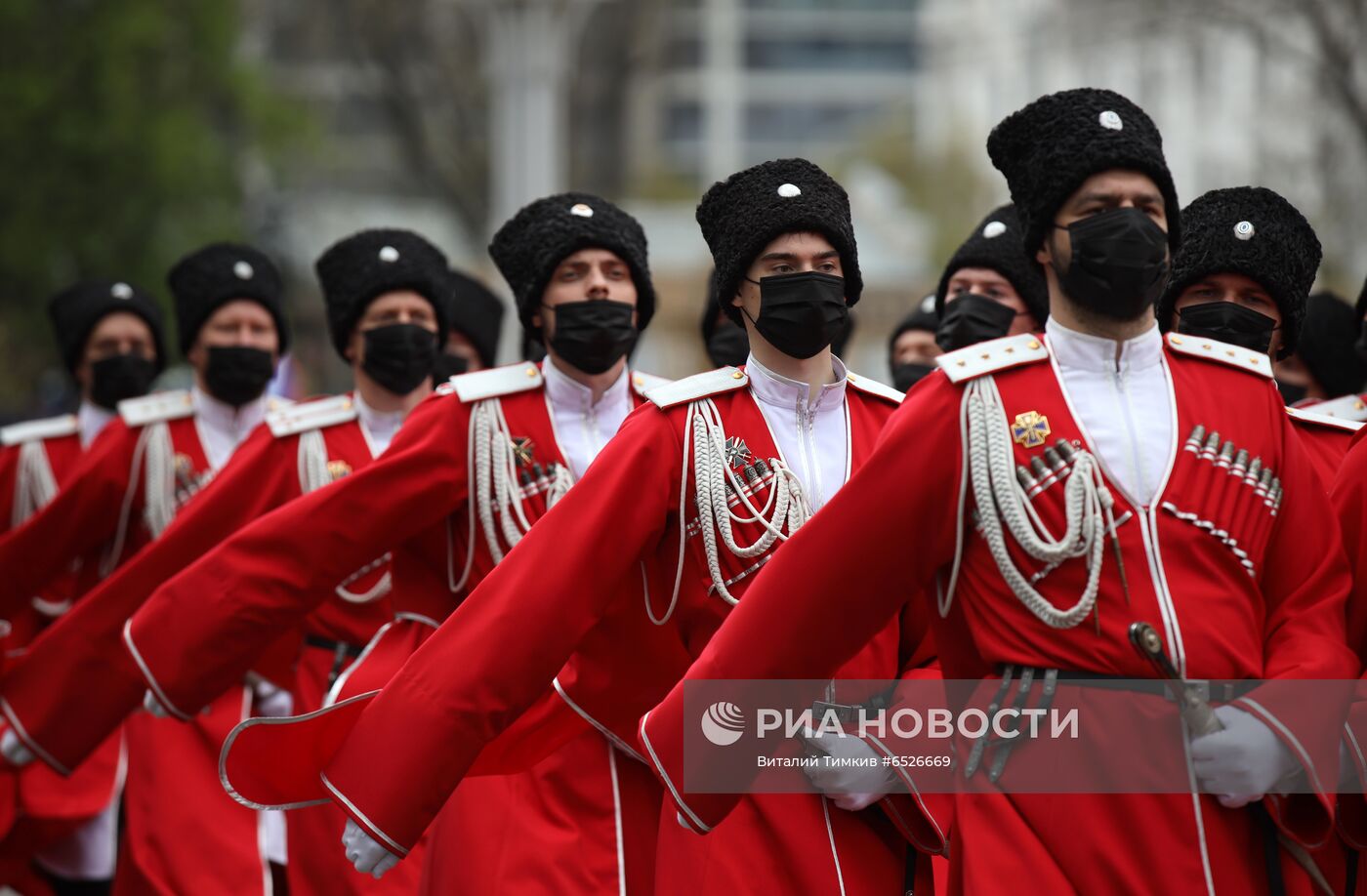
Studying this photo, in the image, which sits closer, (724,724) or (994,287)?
(724,724)

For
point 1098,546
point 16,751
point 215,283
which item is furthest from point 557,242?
point 16,751

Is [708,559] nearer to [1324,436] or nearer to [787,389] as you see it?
[787,389]

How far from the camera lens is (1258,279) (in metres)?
5.60

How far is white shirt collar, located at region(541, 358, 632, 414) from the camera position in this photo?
646 cm

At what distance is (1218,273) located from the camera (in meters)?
5.70

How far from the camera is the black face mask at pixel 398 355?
25.2ft

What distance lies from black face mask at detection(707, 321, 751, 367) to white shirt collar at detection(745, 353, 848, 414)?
2.42 meters

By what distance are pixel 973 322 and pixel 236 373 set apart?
3.16 meters

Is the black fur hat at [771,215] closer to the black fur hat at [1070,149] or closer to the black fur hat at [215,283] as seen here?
the black fur hat at [1070,149]

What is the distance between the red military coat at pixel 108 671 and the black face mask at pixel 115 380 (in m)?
1.23

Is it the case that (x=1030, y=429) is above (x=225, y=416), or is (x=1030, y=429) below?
above

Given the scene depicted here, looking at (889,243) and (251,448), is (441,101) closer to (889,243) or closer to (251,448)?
(889,243)

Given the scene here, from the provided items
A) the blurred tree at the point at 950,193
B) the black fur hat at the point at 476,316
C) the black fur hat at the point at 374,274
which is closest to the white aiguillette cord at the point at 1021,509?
the black fur hat at the point at 374,274

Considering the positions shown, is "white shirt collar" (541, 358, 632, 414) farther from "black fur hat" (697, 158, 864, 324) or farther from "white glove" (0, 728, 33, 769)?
"white glove" (0, 728, 33, 769)
